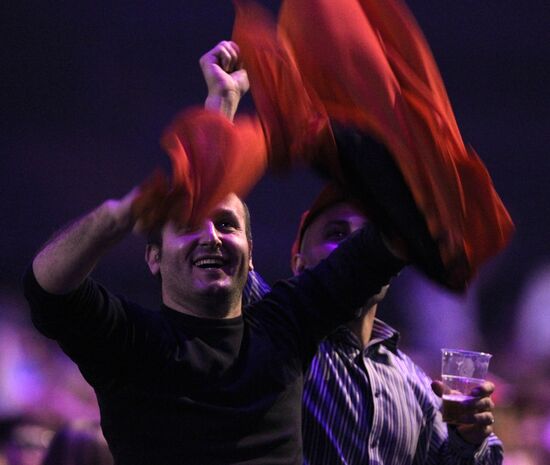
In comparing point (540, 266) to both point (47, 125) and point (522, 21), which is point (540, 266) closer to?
point (522, 21)

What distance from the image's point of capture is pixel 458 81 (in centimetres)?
744

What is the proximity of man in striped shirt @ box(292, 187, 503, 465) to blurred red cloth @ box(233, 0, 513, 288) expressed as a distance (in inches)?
17.4

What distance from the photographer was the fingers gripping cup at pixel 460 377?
6.15ft

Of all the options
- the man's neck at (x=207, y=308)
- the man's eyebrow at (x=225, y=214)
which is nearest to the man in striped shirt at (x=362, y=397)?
the man's eyebrow at (x=225, y=214)

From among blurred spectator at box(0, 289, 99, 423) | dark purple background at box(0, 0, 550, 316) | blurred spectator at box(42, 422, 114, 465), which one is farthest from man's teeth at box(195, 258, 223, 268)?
dark purple background at box(0, 0, 550, 316)

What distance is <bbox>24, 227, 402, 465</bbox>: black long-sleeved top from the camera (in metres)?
1.49

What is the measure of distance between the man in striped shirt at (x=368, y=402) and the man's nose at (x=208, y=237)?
0.30 meters

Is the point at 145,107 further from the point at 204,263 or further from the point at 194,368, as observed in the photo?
the point at 194,368

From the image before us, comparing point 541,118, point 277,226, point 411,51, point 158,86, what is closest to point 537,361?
point 277,226

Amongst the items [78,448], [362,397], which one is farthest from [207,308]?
[78,448]

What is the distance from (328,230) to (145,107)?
178 inches

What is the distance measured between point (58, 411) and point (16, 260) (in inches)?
87.9

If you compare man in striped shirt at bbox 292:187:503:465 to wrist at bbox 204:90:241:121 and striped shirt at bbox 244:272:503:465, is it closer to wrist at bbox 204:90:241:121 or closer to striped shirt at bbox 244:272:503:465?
striped shirt at bbox 244:272:503:465

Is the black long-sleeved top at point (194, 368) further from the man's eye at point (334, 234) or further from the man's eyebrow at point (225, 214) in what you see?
the man's eye at point (334, 234)
